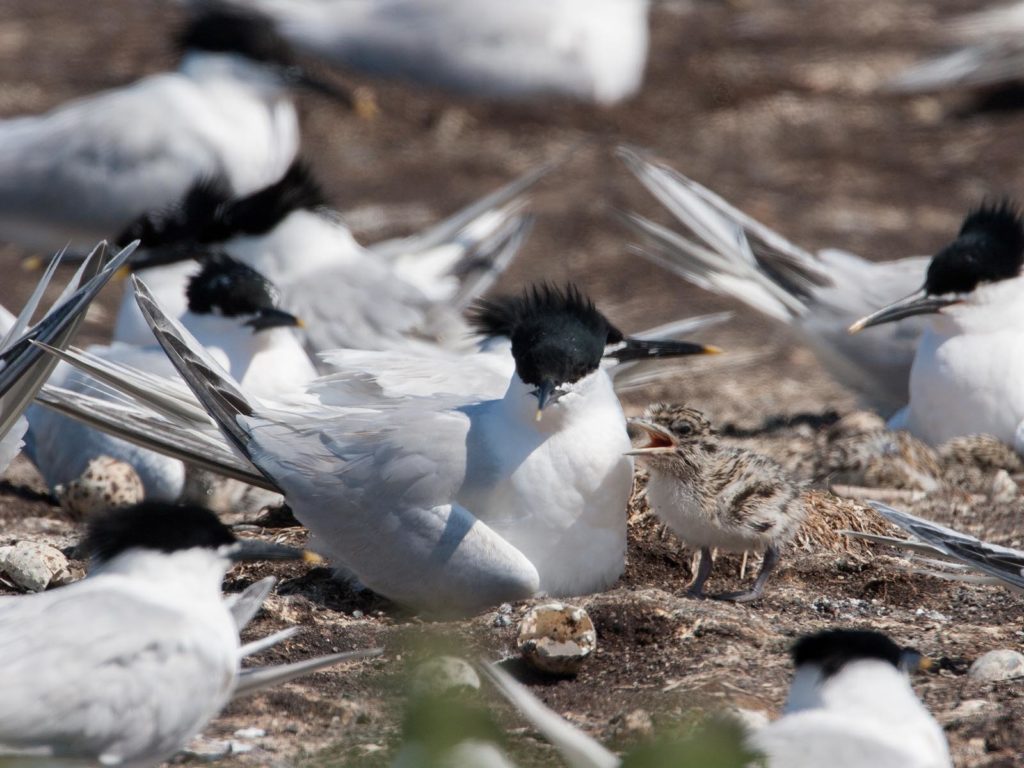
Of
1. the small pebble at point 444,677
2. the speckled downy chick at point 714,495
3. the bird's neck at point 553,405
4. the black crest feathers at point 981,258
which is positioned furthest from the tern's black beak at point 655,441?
the black crest feathers at point 981,258

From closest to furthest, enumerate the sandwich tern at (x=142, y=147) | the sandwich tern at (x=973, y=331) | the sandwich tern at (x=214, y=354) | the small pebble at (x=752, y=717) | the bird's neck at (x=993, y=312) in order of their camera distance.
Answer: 1. the small pebble at (x=752, y=717)
2. the sandwich tern at (x=214, y=354)
3. the sandwich tern at (x=973, y=331)
4. the bird's neck at (x=993, y=312)
5. the sandwich tern at (x=142, y=147)

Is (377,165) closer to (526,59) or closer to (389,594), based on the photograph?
(526,59)

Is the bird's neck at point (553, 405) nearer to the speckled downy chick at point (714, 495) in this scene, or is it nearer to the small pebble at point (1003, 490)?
the speckled downy chick at point (714, 495)

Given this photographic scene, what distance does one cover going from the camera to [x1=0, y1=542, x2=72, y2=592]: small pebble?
14.6 feet

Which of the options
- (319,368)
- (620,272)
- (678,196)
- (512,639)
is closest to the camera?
(512,639)

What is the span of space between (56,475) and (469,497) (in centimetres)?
215

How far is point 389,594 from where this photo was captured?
14.5 feet

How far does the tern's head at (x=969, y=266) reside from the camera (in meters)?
6.21

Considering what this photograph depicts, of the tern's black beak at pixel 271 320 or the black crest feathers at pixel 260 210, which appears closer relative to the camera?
the tern's black beak at pixel 271 320

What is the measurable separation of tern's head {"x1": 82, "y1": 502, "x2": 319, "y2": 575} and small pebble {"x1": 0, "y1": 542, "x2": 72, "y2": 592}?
1183 millimetres

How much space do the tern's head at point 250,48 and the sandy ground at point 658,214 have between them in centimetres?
99

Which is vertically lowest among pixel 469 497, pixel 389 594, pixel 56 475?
pixel 56 475

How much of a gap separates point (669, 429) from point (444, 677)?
1.56 meters

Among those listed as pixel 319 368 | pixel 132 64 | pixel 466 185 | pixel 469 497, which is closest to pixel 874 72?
pixel 466 185
